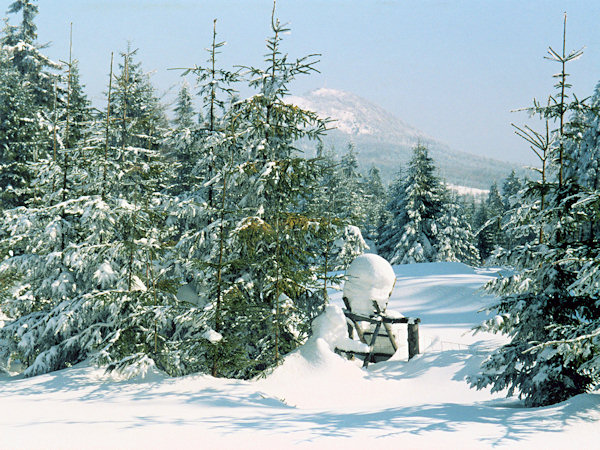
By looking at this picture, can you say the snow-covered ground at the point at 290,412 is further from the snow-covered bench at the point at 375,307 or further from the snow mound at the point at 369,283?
the snow mound at the point at 369,283

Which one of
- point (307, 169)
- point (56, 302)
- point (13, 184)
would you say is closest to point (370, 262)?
point (307, 169)

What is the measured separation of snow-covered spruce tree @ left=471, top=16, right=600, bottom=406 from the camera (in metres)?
7.85

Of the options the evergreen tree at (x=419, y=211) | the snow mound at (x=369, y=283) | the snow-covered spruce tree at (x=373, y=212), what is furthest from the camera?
the snow-covered spruce tree at (x=373, y=212)

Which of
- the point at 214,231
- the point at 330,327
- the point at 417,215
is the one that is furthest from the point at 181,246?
the point at 417,215

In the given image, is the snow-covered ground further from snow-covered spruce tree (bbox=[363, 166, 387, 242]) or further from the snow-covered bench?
snow-covered spruce tree (bbox=[363, 166, 387, 242])

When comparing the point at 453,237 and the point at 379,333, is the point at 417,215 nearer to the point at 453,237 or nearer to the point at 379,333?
the point at 453,237

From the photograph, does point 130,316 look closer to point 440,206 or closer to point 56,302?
point 56,302

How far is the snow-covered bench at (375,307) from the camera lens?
14.0 m

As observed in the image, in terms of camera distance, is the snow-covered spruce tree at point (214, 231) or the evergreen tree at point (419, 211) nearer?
the snow-covered spruce tree at point (214, 231)

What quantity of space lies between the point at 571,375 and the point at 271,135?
26.8 feet

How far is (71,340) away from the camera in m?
11.3

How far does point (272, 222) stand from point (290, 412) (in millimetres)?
4703

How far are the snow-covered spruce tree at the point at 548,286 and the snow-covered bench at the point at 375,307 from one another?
194 inches

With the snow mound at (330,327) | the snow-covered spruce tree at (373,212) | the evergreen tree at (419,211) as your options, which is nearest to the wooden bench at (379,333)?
the snow mound at (330,327)
